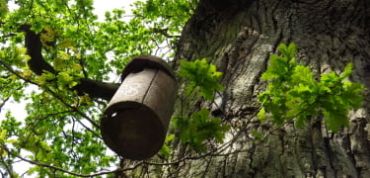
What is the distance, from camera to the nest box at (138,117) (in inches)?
71.0

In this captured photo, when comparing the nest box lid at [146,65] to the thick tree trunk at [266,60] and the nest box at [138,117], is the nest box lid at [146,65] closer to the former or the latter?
the nest box at [138,117]

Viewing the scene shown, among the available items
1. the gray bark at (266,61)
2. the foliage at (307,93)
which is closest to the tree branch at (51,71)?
the gray bark at (266,61)

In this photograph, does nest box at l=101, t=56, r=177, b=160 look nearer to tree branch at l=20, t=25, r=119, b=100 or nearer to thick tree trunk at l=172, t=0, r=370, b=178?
thick tree trunk at l=172, t=0, r=370, b=178

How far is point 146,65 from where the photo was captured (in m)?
2.18

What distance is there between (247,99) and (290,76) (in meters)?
0.82

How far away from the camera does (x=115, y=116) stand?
1.88 metres

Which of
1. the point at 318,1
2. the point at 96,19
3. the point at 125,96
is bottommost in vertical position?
the point at 125,96

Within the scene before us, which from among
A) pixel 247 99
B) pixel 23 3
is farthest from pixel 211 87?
pixel 23 3

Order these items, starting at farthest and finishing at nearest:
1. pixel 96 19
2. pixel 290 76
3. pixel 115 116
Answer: pixel 96 19 < pixel 115 116 < pixel 290 76

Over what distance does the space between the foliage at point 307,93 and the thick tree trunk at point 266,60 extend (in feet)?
0.82

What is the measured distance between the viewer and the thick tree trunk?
6.87ft

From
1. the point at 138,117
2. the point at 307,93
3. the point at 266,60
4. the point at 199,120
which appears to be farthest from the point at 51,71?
the point at 307,93

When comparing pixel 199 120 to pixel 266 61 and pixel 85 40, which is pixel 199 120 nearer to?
pixel 266 61

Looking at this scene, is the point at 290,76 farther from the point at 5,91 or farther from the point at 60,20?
the point at 60,20
